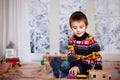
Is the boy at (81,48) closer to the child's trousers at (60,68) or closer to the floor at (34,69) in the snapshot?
the child's trousers at (60,68)

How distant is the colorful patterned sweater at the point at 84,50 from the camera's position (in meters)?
1.78

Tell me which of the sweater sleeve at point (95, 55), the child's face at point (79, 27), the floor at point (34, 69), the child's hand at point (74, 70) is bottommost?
the floor at point (34, 69)

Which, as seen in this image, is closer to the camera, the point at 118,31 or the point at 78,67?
the point at 78,67

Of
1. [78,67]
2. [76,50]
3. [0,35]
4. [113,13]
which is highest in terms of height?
[113,13]

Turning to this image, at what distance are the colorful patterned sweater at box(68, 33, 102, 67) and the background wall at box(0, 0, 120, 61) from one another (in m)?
0.96

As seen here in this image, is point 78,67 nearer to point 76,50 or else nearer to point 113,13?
point 76,50

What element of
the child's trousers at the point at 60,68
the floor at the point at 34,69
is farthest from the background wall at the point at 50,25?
the child's trousers at the point at 60,68

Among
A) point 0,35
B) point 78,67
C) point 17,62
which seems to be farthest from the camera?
point 0,35

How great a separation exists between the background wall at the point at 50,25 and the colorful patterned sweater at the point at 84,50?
959 millimetres

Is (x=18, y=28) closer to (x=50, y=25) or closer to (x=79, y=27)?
(x=50, y=25)

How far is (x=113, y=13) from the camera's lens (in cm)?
275

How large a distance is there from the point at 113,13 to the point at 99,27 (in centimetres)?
25

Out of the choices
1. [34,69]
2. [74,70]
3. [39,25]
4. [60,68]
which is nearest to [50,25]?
[39,25]

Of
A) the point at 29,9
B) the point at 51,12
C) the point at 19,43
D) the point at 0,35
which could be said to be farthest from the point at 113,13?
the point at 0,35
